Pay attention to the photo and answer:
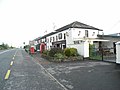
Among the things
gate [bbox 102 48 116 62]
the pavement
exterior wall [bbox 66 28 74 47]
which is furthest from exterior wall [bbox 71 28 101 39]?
the pavement

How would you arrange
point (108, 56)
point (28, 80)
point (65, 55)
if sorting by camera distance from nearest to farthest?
point (28, 80) → point (65, 55) → point (108, 56)

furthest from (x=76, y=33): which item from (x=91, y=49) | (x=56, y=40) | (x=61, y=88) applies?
(x=61, y=88)

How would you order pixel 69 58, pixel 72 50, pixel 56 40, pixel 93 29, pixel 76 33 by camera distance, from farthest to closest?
pixel 56 40 < pixel 93 29 < pixel 76 33 < pixel 72 50 < pixel 69 58

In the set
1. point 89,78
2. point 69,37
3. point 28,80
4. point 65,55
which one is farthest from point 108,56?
point 28,80

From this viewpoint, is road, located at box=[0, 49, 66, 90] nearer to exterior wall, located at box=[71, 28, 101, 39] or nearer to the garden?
the garden

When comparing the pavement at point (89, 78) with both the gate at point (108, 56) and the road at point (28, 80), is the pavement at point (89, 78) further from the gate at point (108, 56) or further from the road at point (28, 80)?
the gate at point (108, 56)

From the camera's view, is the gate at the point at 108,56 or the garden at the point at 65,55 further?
the garden at the point at 65,55

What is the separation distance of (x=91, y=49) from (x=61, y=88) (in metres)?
15.6

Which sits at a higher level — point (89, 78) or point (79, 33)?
point (79, 33)

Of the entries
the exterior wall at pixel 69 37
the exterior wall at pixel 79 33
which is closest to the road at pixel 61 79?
the exterior wall at pixel 69 37

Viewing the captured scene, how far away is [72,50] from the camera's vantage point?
68.7ft

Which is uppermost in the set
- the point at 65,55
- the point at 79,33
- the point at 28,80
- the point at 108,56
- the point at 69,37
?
the point at 79,33

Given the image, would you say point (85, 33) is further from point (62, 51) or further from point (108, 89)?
point (108, 89)

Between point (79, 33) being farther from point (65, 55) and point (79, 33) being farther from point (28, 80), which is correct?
point (28, 80)
